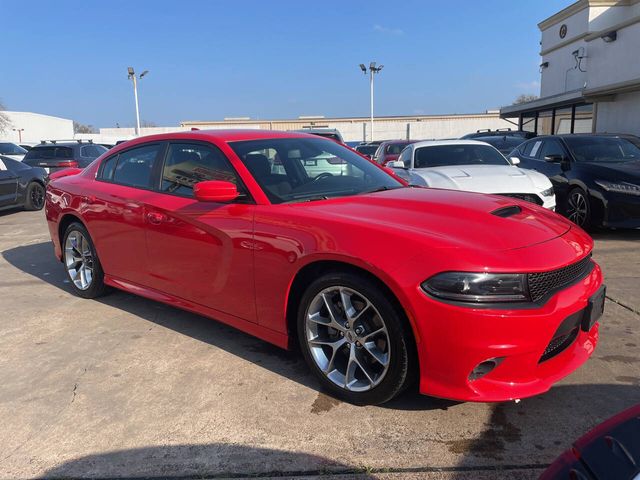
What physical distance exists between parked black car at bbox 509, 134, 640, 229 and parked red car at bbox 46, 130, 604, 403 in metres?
4.15

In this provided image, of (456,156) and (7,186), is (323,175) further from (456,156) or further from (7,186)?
(7,186)

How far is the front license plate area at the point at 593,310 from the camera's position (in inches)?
104

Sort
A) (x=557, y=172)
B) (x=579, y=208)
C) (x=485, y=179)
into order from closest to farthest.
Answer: (x=485, y=179) → (x=579, y=208) → (x=557, y=172)

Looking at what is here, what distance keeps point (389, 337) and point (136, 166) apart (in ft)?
9.21

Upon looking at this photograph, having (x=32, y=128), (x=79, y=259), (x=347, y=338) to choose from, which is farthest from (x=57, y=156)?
(x=32, y=128)

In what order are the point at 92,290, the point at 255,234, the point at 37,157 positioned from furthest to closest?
the point at 37,157 < the point at 92,290 < the point at 255,234

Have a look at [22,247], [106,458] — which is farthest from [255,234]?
[22,247]

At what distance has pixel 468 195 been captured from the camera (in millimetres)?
3449

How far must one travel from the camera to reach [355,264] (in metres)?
2.62

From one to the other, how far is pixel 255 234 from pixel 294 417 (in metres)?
1.09

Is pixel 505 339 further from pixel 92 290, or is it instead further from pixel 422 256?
pixel 92 290

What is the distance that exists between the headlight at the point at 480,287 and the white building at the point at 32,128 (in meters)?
59.9

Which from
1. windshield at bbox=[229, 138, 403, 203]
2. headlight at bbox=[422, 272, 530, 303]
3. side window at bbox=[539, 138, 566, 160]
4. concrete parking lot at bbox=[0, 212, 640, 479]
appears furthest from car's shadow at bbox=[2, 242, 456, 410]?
side window at bbox=[539, 138, 566, 160]

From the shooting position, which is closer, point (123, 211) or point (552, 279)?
point (552, 279)
